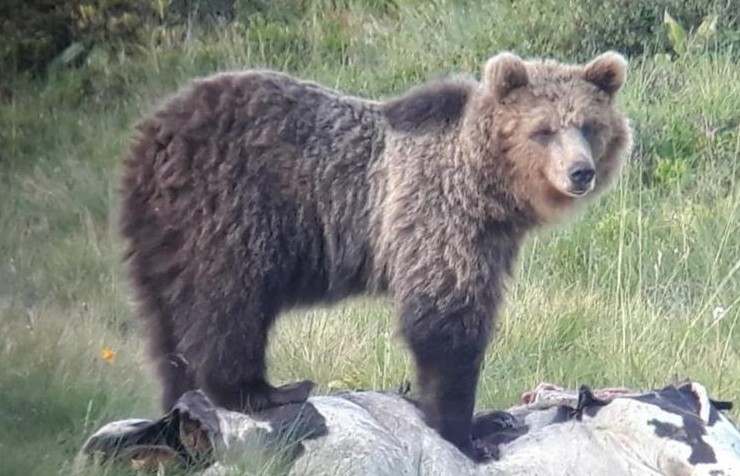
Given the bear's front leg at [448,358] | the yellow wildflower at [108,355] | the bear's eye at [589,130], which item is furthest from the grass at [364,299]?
the bear's eye at [589,130]

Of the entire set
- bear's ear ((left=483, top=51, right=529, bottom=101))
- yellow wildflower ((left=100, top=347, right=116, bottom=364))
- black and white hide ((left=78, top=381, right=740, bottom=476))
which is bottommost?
yellow wildflower ((left=100, top=347, right=116, bottom=364))

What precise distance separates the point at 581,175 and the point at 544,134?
0.26 meters

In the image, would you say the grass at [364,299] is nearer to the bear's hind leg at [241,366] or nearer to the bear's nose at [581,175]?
the bear's hind leg at [241,366]

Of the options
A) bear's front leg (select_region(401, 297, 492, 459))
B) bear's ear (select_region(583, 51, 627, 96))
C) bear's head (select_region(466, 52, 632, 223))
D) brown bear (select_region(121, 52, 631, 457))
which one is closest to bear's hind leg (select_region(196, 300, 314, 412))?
brown bear (select_region(121, 52, 631, 457))

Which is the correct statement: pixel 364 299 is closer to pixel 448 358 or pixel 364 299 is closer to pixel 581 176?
pixel 448 358

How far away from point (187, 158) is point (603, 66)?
1.77 metres

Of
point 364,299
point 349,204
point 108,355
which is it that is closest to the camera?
point 349,204

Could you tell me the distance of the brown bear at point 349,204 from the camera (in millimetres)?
6316

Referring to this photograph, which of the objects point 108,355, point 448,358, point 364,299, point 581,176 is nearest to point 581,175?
point 581,176

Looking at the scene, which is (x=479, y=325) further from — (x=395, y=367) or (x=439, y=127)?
(x=395, y=367)

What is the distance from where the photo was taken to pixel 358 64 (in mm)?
13984

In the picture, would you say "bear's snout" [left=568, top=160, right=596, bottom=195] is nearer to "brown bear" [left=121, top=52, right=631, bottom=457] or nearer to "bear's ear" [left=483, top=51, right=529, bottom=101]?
"brown bear" [left=121, top=52, right=631, bottom=457]

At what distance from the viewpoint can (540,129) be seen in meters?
6.62

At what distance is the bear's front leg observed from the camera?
6379mm
